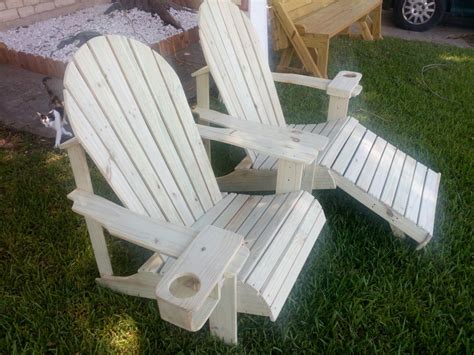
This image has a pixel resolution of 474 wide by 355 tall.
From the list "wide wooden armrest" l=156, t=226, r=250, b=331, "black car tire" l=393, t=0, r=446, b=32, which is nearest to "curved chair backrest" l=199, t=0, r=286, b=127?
"wide wooden armrest" l=156, t=226, r=250, b=331

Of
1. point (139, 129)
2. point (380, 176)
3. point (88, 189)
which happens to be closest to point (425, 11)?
point (380, 176)

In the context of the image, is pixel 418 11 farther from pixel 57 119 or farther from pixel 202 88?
pixel 57 119

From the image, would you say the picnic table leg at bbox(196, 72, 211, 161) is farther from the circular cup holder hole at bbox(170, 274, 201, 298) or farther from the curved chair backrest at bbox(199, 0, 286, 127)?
the circular cup holder hole at bbox(170, 274, 201, 298)

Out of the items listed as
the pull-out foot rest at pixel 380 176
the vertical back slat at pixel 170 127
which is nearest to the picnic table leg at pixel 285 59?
the pull-out foot rest at pixel 380 176

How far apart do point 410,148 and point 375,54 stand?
2.37 metres

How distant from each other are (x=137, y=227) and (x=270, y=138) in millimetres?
806

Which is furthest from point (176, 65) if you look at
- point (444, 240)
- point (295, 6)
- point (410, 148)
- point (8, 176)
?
point (444, 240)

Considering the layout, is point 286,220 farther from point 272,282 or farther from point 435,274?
point 435,274

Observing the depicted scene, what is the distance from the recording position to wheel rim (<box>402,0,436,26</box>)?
249 inches

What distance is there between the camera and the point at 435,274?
2.14 m

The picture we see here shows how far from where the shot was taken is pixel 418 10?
21.1 feet

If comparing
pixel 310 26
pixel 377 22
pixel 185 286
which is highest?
pixel 185 286

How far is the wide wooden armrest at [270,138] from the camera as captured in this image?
73.4 inches

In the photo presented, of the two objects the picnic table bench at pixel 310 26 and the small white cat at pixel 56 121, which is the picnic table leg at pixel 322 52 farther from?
the small white cat at pixel 56 121
